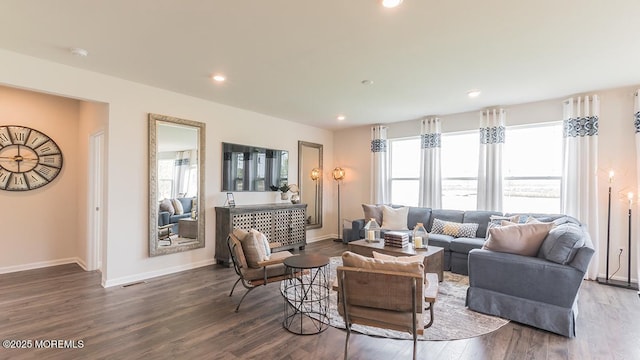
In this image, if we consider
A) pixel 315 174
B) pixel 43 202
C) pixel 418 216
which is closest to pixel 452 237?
pixel 418 216

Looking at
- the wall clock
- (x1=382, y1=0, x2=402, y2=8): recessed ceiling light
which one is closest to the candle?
(x1=382, y1=0, x2=402, y2=8): recessed ceiling light

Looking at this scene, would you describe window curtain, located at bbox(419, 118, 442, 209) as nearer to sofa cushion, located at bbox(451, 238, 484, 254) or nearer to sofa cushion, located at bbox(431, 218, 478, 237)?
sofa cushion, located at bbox(431, 218, 478, 237)

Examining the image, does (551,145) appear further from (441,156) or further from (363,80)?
(363,80)

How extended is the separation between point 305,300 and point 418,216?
3.18 m

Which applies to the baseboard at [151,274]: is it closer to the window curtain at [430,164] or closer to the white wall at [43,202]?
the white wall at [43,202]

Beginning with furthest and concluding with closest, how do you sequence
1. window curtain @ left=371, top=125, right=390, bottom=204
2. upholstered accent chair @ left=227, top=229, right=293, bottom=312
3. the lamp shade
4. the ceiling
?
the lamp shade → window curtain @ left=371, top=125, right=390, bottom=204 → upholstered accent chair @ left=227, top=229, right=293, bottom=312 → the ceiling

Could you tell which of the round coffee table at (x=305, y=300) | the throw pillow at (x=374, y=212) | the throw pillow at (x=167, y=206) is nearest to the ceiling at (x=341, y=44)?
the throw pillow at (x=167, y=206)

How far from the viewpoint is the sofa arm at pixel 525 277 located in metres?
2.69

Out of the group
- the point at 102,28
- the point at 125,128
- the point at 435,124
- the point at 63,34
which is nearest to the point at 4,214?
the point at 125,128

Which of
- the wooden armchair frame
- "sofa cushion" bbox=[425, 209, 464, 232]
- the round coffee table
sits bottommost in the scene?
the round coffee table

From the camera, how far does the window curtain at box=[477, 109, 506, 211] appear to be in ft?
17.1

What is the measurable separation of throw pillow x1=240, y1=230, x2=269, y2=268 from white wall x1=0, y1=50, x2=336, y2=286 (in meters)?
1.92

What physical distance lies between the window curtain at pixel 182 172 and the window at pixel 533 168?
5330 millimetres

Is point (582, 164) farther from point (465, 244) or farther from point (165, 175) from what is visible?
point (165, 175)
